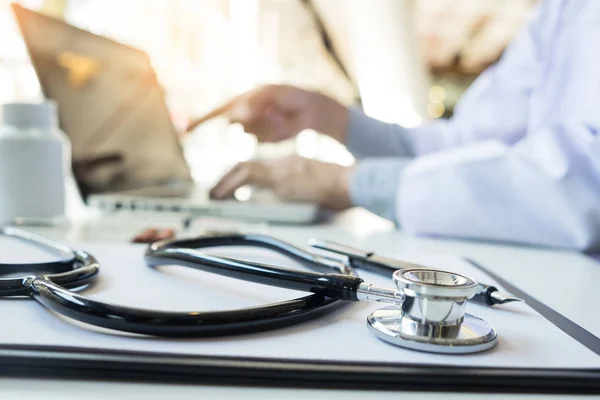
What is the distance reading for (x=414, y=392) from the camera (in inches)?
6.9

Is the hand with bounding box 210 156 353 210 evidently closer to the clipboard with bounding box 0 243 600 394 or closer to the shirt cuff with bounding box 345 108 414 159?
the shirt cuff with bounding box 345 108 414 159

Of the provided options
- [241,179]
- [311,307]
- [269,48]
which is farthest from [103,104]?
[269,48]

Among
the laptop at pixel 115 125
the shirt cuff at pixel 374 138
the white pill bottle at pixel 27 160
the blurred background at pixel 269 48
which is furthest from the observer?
the blurred background at pixel 269 48

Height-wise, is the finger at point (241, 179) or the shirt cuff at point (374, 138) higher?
the shirt cuff at point (374, 138)

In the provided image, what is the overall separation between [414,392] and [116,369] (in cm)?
9

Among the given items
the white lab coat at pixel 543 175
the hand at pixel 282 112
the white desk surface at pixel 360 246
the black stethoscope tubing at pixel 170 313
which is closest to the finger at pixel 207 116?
the hand at pixel 282 112

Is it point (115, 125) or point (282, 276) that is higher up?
point (115, 125)

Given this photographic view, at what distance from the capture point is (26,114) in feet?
1.67

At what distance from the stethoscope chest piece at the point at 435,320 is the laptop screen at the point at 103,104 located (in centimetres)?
53

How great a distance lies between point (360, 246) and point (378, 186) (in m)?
0.16

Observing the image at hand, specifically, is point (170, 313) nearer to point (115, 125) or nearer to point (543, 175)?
point (543, 175)

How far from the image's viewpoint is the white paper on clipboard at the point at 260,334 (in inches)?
7.5

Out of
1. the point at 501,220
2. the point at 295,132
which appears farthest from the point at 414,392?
the point at 295,132

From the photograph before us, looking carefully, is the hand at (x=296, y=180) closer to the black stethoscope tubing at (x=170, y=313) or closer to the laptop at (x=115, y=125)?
the laptop at (x=115, y=125)
